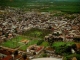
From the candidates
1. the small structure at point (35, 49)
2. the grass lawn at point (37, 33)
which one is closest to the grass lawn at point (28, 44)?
the small structure at point (35, 49)

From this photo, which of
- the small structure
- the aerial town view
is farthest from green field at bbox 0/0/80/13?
the small structure

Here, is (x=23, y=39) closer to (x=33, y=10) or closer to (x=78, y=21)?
(x=33, y=10)

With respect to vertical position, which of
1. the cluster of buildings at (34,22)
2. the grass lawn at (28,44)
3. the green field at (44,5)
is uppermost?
the green field at (44,5)

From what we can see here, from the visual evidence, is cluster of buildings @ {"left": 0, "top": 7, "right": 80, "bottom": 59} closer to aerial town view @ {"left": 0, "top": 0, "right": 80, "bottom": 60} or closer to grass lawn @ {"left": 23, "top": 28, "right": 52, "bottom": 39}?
aerial town view @ {"left": 0, "top": 0, "right": 80, "bottom": 60}

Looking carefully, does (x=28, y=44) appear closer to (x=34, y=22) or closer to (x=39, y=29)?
(x=39, y=29)

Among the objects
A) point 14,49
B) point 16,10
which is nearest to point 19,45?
point 14,49

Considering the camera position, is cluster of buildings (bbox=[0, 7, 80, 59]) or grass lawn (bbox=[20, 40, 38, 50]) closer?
grass lawn (bbox=[20, 40, 38, 50])

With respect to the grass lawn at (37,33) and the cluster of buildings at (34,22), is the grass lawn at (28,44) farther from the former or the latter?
the cluster of buildings at (34,22)

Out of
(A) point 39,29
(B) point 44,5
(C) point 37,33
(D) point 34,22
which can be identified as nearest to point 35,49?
(C) point 37,33
